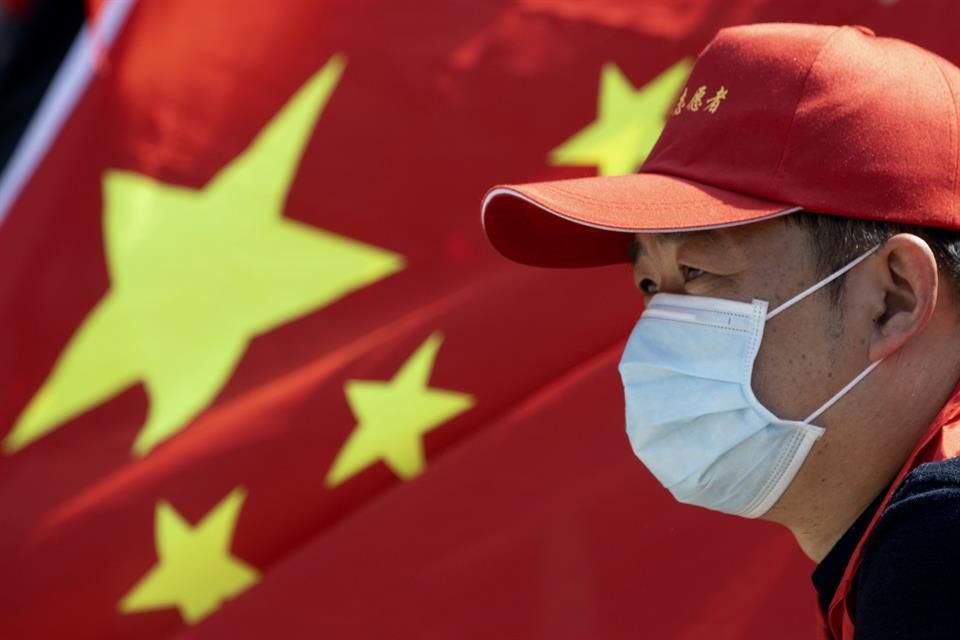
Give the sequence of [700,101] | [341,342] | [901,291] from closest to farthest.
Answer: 1. [901,291]
2. [700,101]
3. [341,342]

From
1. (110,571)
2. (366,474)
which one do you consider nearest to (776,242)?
(366,474)

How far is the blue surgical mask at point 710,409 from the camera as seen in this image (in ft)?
5.28

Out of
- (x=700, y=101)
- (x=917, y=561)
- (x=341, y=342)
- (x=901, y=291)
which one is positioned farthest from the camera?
(x=341, y=342)

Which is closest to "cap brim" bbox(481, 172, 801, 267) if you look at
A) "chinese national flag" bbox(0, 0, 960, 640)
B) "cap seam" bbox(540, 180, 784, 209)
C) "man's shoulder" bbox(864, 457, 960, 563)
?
"cap seam" bbox(540, 180, 784, 209)

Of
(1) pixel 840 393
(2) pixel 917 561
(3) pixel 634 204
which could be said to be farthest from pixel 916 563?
(3) pixel 634 204

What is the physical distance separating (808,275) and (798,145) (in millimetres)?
141

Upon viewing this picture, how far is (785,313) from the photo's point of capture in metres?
1.61

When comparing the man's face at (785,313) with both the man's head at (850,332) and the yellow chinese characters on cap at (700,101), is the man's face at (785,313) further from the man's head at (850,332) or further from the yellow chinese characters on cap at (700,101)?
the yellow chinese characters on cap at (700,101)

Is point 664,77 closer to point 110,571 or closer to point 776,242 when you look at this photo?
point 776,242

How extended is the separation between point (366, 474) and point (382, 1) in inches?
30.5

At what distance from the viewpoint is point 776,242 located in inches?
63.7

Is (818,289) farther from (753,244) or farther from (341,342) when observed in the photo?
(341,342)

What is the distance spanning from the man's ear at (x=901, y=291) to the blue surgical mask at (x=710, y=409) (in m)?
0.02

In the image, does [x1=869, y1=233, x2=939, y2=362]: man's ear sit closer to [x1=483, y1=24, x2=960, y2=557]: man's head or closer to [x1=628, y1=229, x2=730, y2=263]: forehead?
[x1=483, y1=24, x2=960, y2=557]: man's head
